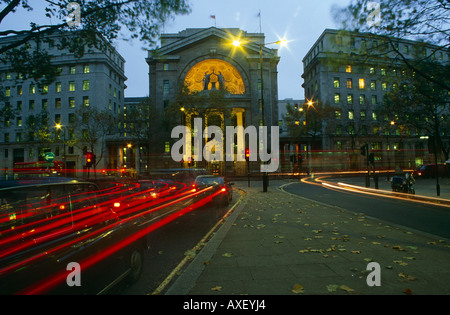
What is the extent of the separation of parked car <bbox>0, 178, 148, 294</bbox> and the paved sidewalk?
92cm

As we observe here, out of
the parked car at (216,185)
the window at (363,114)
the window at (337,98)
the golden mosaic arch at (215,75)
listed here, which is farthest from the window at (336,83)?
the parked car at (216,185)

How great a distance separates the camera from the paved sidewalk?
3.51 meters

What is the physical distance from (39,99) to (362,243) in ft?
217

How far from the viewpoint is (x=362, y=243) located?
5.54m

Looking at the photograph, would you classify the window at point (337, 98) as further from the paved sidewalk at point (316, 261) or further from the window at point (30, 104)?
the window at point (30, 104)

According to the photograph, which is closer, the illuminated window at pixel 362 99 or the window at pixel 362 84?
the illuminated window at pixel 362 99

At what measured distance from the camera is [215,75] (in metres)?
50.4

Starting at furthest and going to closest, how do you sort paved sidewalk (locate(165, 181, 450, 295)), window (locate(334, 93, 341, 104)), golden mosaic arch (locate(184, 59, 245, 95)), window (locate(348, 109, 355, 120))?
1. window (locate(348, 109, 355, 120))
2. window (locate(334, 93, 341, 104))
3. golden mosaic arch (locate(184, 59, 245, 95))
4. paved sidewalk (locate(165, 181, 450, 295))

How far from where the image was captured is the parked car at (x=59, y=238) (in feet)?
8.17

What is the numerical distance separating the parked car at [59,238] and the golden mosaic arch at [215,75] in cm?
4759

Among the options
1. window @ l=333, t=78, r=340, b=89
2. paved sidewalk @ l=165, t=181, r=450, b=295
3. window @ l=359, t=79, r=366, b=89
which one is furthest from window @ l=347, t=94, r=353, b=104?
paved sidewalk @ l=165, t=181, r=450, b=295

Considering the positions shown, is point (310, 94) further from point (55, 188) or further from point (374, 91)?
point (55, 188)

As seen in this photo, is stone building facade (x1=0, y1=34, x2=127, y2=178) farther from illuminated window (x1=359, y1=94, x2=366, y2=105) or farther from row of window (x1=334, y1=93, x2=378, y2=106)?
illuminated window (x1=359, y1=94, x2=366, y2=105)

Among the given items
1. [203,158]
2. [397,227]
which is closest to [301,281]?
[397,227]
